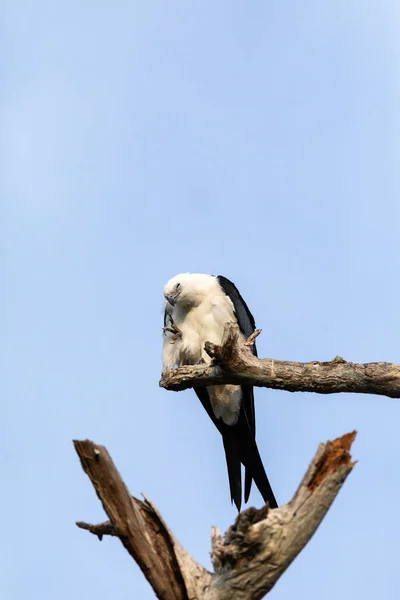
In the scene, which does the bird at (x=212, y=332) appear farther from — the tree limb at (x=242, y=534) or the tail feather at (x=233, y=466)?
the tree limb at (x=242, y=534)

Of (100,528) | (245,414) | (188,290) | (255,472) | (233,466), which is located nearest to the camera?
(100,528)

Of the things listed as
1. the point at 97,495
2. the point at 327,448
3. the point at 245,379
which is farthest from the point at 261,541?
the point at 245,379

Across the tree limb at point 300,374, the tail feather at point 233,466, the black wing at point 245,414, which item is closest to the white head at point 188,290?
the black wing at point 245,414

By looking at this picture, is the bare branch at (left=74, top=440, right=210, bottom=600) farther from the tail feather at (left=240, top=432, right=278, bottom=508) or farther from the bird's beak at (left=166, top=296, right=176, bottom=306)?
the bird's beak at (left=166, top=296, right=176, bottom=306)

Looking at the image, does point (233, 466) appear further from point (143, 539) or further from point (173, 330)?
point (143, 539)

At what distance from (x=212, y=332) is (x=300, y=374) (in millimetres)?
2425

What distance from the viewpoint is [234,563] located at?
409 centimetres

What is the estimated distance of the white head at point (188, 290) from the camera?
8203 mm

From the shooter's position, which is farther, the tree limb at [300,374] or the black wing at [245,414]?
the black wing at [245,414]

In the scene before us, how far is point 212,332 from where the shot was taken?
8.11 meters

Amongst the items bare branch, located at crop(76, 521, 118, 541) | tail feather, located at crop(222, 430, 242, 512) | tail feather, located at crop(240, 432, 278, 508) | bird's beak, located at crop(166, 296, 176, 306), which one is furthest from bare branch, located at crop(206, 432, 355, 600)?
bird's beak, located at crop(166, 296, 176, 306)

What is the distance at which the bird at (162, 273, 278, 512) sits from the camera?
806 centimetres

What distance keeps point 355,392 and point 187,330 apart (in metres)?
2.74

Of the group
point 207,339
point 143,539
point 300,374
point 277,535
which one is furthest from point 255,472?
point 277,535
